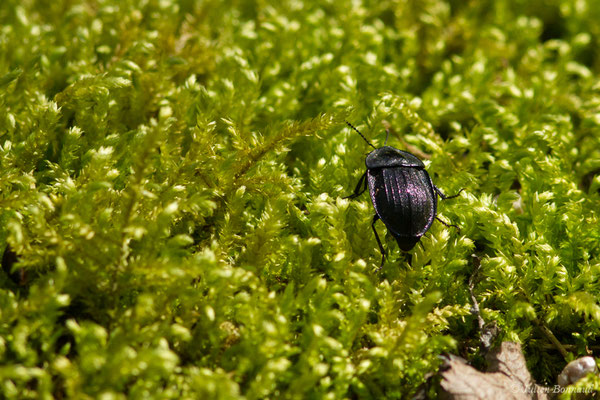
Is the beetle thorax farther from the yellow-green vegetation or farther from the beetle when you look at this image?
the yellow-green vegetation

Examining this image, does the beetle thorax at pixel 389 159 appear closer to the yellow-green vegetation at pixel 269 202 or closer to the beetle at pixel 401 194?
the beetle at pixel 401 194

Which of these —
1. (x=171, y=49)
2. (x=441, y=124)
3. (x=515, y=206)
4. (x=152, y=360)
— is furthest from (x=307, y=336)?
(x=171, y=49)

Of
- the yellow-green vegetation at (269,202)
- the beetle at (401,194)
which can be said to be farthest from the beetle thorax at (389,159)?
the yellow-green vegetation at (269,202)

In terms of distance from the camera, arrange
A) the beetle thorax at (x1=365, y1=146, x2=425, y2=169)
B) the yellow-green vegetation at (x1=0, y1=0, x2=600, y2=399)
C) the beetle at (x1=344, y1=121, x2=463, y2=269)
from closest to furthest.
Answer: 1. the yellow-green vegetation at (x1=0, y1=0, x2=600, y2=399)
2. the beetle at (x1=344, y1=121, x2=463, y2=269)
3. the beetle thorax at (x1=365, y1=146, x2=425, y2=169)

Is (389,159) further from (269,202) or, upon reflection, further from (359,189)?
(269,202)

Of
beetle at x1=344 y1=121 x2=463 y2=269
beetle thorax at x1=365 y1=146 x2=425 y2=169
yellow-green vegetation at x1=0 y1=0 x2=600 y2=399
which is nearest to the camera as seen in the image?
yellow-green vegetation at x1=0 y1=0 x2=600 y2=399

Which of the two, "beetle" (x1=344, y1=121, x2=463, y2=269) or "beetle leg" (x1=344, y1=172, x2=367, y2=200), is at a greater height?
"beetle" (x1=344, y1=121, x2=463, y2=269)

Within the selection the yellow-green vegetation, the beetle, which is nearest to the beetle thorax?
the beetle
